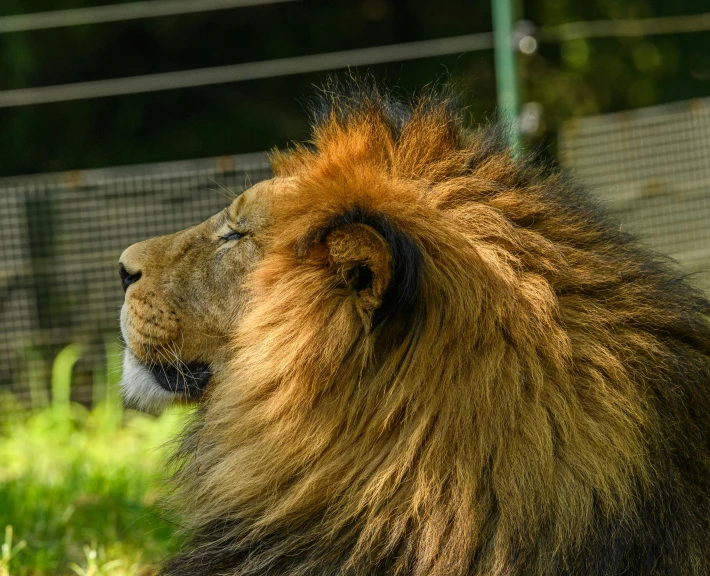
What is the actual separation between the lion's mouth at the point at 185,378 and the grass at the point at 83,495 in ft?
1.20

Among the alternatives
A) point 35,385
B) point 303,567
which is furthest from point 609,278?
point 35,385

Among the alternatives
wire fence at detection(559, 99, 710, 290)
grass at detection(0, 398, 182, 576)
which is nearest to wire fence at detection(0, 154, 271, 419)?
grass at detection(0, 398, 182, 576)

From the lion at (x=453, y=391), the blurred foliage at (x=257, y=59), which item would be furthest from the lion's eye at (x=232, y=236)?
the blurred foliage at (x=257, y=59)

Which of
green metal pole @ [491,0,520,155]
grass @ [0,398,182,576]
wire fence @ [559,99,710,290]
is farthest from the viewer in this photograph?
wire fence @ [559,99,710,290]

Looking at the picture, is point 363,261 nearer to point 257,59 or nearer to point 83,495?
point 83,495

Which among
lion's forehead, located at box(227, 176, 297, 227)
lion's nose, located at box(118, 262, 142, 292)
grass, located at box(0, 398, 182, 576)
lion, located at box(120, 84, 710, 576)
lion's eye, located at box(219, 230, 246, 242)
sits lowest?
grass, located at box(0, 398, 182, 576)

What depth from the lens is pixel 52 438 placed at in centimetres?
504

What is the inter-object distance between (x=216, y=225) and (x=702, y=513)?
129cm

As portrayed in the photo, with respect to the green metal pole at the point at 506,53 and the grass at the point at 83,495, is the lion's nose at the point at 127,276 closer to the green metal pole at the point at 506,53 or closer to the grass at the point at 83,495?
the grass at the point at 83,495

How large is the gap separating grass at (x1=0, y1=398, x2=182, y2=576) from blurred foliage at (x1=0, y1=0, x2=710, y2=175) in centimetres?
364

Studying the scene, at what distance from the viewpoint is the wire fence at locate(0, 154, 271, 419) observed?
586cm

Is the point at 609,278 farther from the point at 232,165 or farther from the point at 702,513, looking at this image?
the point at 232,165

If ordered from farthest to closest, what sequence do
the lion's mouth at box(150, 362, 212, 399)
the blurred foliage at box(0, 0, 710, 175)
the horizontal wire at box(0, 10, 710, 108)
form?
the blurred foliage at box(0, 0, 710, 175) < the horizontal wire at box(0, 10, 710, 108) < the lion's mouth at box(150, 362, 212, 399)

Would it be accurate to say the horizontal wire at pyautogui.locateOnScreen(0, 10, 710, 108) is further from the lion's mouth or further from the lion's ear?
the lion's ear
